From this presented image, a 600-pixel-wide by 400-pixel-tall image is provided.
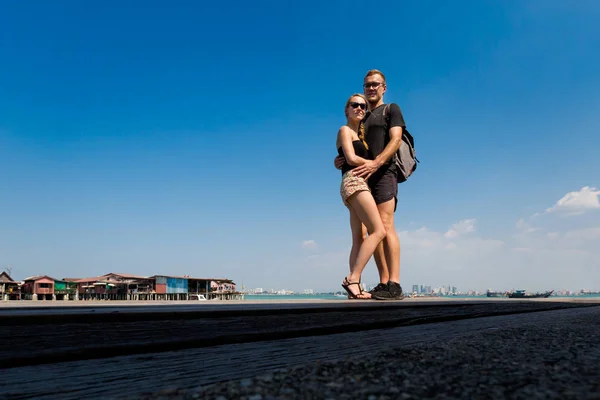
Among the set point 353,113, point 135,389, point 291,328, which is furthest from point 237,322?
point 353,113

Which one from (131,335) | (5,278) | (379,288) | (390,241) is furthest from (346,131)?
(5,278)

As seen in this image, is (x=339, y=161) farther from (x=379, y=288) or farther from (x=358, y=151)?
(x=379, y=288)

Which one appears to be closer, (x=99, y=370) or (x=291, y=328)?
(x=99, y=370)

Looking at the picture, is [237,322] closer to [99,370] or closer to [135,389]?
[99,370]

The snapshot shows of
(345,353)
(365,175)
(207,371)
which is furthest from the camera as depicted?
(365,175)

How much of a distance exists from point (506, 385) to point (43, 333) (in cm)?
83

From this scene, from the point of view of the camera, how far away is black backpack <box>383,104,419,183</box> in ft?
15.2

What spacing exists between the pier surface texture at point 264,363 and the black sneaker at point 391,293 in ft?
9.52

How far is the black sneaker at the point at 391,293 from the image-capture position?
13.2 feet

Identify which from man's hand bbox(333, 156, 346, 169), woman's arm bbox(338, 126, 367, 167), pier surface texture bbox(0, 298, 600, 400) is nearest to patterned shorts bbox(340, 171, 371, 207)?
woman's arm bbox(338, 126, 367, 167)

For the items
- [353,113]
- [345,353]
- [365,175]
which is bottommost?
[345,353]

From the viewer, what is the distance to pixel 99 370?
64 cm

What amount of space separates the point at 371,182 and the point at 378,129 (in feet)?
1.87

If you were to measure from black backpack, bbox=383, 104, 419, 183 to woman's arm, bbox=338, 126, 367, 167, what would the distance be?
500 mm
